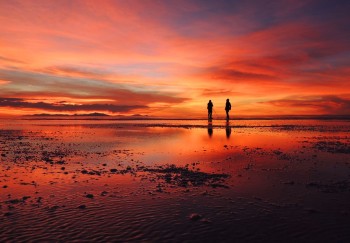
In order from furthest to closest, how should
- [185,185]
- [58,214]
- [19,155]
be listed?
[19,155] → [185,185] → [58,214]

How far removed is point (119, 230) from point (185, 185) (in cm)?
591

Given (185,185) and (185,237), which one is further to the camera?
(185,185)

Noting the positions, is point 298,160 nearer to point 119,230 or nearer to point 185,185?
point 185,185

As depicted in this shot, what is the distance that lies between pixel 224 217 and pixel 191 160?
11.7 m

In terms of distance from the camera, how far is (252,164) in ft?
67.2

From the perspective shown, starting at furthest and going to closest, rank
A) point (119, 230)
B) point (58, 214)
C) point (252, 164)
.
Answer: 1. point (252, 164)
2. point (58, 214)
3. point (119, 230)

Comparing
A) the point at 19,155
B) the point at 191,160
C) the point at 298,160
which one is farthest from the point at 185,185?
the point at 19,155

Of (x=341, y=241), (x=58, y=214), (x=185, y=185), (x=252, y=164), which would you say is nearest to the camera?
(x=341, y=241)

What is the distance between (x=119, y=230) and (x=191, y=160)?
43.1 feet

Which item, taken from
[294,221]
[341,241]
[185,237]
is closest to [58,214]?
[185,237]

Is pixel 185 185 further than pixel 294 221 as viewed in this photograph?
Yes

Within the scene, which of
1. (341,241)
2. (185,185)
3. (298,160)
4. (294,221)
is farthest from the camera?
(298,160)

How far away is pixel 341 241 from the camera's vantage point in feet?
29.2

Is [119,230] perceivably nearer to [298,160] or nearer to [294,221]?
[294,221]
